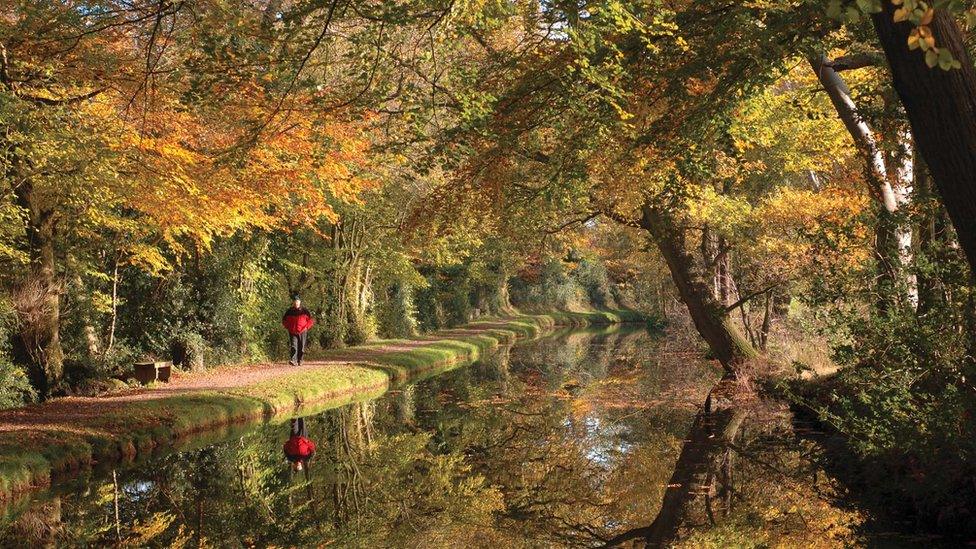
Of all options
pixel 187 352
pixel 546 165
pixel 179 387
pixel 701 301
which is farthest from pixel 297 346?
pixel 701 301

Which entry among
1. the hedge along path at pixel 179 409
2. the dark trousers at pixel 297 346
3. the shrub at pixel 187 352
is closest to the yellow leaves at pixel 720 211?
the hedge along path at pixel 179 409

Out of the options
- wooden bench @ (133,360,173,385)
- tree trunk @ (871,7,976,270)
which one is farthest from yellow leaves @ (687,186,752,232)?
tree trunk @ (871,7,976,270)

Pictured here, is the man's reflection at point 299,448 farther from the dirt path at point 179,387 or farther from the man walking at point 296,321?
the man walking at point 296,321

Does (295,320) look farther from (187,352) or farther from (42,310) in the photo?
(42,310)

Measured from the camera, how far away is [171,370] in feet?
64.9

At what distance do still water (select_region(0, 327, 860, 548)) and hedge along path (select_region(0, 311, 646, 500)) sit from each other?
37cm

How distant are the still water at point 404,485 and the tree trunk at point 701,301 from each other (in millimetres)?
1248

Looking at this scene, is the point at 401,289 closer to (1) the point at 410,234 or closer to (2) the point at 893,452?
(1) the point at 410,234

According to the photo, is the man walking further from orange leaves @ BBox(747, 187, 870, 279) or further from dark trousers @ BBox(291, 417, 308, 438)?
orange leaves @ BBox(747, 187, 870, 279)

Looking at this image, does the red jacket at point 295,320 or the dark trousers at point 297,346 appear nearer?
the red jacket at point 295,320

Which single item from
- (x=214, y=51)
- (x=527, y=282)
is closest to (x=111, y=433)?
(x=214, y=51)

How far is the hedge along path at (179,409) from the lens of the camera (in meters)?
11.0

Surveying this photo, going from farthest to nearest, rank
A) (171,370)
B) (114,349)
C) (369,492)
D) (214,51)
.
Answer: (171,370) < (114,349) < (369,492) < (214,51)

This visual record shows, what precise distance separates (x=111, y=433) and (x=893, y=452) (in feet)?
31.3
